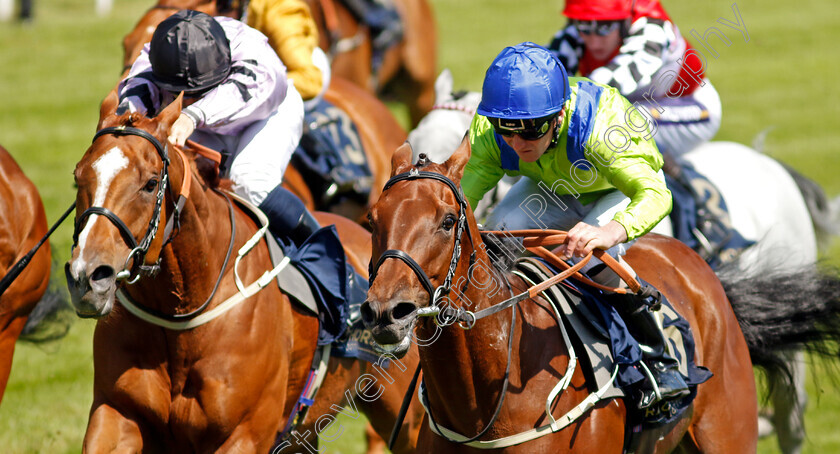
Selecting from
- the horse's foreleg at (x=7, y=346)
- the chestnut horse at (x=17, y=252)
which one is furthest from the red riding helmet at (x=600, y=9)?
the horse's foreleg at (x=7, y=346)

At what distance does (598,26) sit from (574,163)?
226cm

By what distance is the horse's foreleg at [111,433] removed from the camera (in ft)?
12.2

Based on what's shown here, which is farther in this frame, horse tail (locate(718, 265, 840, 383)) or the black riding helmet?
horse tail (locate(718, 265, 840, 383))

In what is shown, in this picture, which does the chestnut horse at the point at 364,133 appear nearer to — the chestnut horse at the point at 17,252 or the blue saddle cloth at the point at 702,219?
the chestnut horse at the point at 17,252

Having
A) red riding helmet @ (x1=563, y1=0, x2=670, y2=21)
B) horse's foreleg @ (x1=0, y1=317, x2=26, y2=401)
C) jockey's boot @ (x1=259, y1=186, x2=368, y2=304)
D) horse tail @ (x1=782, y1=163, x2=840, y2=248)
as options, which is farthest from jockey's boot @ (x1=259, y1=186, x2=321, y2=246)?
horse tail @ (x1=782, y1=163, x2=840, y2=248)

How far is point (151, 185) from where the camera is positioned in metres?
3.52

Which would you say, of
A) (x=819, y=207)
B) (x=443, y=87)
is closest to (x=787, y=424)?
(x=819, y=207)

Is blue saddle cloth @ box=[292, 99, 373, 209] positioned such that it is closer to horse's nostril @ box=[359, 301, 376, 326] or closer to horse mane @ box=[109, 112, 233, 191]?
horse mane @ box=[109, 112, 233, 191]

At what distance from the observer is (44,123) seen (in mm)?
13773

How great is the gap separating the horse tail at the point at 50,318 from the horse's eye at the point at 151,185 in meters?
2.03

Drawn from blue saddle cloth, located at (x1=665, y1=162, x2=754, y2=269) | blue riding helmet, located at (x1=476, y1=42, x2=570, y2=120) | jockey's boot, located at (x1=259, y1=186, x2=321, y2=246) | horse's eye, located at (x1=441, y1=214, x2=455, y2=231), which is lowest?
blue saddle cloth, located at (x1=665, y1=162, x2=754, y2=269)

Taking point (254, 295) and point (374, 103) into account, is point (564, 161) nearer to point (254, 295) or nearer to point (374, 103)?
point (254, 295)

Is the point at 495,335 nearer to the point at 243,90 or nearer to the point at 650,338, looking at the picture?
the point at 650,338

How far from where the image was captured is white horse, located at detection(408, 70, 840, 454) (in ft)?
20.2
